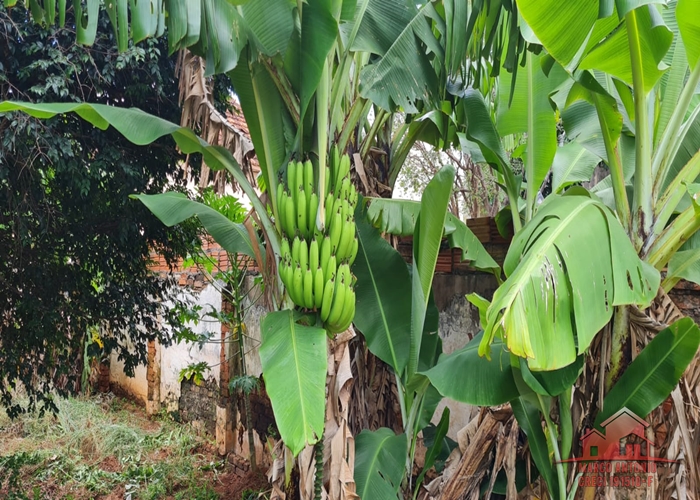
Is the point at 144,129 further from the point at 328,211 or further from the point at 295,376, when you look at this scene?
the point at 295,376

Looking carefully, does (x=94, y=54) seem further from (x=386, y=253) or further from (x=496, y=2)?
(x=496, y=2)

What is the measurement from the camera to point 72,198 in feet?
10.8

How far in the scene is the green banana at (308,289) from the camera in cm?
173

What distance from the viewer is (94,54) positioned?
3096 millimetres

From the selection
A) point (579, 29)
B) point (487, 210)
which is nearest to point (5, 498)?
point (579, 29)

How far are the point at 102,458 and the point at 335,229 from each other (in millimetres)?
3811

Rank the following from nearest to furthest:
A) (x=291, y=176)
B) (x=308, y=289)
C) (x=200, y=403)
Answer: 1. (x=308, y=289)
2. (x=291, y=176)
3. (x=200, y=403)

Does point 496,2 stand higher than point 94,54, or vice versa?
point 94,54

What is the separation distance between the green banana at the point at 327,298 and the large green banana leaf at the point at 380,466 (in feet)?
2.20

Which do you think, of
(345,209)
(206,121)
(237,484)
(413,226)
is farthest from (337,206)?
(237,484)

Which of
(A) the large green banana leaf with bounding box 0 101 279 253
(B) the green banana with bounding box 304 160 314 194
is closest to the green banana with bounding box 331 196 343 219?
(B) the green banana with bounding box 304 160 314 194

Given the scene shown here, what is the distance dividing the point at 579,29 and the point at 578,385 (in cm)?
122

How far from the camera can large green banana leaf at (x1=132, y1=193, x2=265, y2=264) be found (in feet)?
7.29

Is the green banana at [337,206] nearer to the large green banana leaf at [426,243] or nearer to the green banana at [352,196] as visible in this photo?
the green banana at [352,196]
